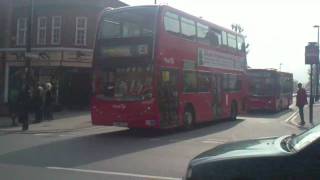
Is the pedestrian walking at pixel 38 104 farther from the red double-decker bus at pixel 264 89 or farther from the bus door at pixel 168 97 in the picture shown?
the red double-decker bus at pixel 264 89

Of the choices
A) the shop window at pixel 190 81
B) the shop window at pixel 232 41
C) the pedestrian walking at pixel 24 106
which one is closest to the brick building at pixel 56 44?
the shop window at pixel 232 41

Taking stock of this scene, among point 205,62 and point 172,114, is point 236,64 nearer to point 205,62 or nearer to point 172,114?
point 205,62

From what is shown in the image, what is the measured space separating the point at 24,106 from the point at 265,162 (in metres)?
15.3

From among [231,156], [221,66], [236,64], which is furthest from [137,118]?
[231,156]

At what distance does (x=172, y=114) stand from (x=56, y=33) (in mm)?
17118

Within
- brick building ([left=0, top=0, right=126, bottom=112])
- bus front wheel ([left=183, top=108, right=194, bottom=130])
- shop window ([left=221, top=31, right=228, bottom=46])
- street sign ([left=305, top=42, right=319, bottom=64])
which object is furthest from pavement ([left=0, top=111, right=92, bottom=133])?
street sign ([left=305, top=42, right=319, bottom=64])

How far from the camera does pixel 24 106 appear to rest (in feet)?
64.5

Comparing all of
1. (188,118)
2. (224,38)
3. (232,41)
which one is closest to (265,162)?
(188,118)

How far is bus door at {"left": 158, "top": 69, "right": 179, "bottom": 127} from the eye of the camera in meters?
17.5

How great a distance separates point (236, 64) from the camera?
25266 mm

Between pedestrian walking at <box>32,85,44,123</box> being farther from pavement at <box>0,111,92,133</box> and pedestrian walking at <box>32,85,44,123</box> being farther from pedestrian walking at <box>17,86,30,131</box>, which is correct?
pedestrian walking at <box>17,86,30,131</box>

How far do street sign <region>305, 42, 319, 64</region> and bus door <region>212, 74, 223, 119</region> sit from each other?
4295 millimetres

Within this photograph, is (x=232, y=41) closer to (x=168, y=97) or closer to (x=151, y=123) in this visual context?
(x=168, y=97)

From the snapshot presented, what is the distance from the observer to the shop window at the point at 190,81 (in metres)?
19.3
